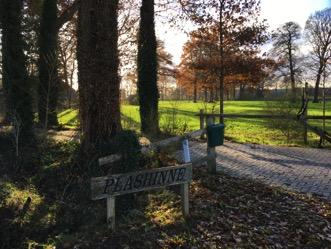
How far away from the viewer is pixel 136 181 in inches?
217

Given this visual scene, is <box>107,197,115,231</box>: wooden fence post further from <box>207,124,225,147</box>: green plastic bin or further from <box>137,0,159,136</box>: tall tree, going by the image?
<box>137,0,159,136</box>: tall tree

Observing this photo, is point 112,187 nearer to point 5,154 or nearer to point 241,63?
point 5,154

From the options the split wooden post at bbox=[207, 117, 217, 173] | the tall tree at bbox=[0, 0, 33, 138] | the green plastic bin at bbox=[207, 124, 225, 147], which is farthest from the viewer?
the tall tree at bbox=[0, 0, 33, 138]

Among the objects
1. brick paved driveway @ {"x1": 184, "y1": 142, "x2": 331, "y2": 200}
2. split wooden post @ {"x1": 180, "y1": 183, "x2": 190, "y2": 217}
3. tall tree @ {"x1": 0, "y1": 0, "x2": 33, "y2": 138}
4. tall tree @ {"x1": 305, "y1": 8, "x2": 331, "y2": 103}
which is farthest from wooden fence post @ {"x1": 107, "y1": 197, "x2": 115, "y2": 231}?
tall tree @ {"x1": 305, "y1": 8, "x2": 331, "y2": 103}

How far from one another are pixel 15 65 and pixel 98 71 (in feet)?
18.6

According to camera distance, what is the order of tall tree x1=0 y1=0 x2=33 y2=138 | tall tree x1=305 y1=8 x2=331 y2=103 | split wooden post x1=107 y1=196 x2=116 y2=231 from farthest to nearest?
1. tall tree x1=305 y1=8 x2=331 y2=103
2. tall tree x1=0 y1=0 x2=33 y2=138
3. split wooden post x1=107 y1=196 x2=116 y2=231

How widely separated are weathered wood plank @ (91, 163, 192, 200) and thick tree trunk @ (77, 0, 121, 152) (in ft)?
9.38

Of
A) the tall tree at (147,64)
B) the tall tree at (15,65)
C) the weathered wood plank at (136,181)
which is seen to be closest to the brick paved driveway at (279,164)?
the tall tree at (147,64)

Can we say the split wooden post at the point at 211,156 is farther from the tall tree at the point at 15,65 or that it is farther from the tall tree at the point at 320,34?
the tall tree at the point at 320,34

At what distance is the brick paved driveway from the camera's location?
8.84 metres

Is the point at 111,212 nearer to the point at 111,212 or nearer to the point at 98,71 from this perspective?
the point at 111,212

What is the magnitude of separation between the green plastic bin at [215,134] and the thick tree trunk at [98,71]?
1.93m

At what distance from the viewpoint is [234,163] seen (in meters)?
10.9

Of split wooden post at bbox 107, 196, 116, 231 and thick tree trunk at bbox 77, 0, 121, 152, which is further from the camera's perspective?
thick tree trunk at bbox 77, 0, 121, 152
